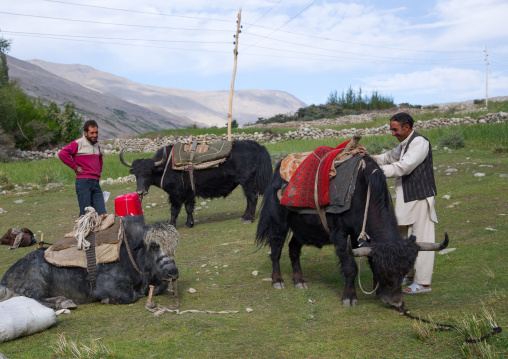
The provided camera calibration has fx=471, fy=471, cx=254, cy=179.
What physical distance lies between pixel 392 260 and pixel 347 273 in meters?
0.58

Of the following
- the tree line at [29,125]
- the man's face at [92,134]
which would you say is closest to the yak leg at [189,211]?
the man's face at [92,134]

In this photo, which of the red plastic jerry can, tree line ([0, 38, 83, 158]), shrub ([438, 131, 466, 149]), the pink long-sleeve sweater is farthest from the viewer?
tree line ([0, 38, 83, 158])

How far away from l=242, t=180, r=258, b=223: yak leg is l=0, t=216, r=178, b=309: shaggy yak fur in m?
4.23

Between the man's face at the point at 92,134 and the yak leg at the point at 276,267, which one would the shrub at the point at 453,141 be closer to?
the yak leg at the point at 276,267

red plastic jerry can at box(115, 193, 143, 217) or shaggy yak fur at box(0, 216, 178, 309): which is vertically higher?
red plastic jerry can at box(115, 193, 143, 217)

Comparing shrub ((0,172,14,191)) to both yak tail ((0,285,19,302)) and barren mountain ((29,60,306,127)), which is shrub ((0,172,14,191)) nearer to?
yak tail ((0,285,19,302))

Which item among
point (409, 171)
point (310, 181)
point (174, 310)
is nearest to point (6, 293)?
point (174, 310)

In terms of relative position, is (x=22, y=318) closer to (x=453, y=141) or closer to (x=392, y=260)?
(x=392, y=260)

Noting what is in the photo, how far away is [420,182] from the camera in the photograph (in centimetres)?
429

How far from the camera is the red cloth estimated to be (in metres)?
4.19

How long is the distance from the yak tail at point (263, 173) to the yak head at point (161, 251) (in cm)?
467

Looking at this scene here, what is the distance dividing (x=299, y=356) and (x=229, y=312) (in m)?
1.01

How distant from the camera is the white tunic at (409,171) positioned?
4.21 metres

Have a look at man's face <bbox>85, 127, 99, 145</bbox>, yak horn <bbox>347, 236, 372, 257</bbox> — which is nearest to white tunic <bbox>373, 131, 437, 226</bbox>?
yak horn <bbox>347, 236, 372, 257</bbox>
